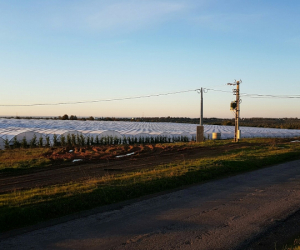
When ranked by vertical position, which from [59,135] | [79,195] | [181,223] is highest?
[59,135]

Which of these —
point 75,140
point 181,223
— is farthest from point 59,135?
point 181,223

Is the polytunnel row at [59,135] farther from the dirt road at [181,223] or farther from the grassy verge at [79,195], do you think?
the dirt road at [181,223]

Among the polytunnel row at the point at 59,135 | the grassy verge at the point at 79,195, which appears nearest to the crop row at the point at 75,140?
the polytunnel row at the point at 59,135

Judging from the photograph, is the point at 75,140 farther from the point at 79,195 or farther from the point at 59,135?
the point at 79,195

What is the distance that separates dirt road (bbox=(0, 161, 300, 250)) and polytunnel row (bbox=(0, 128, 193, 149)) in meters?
22.3

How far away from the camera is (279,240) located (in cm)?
541

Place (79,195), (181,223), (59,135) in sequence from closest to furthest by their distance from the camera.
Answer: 1. (181,223)
2. (79,195)
3. (59,135)

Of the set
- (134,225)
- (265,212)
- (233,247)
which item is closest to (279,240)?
(233,247)

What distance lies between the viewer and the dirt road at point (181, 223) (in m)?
5.19

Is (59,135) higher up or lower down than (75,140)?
higher up

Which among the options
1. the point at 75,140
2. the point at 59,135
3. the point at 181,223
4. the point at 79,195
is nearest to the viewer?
the point at 181,223

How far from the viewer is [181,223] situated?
619 centimetres

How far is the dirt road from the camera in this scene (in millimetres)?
5191

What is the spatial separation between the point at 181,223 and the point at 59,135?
27.4 meters
